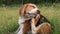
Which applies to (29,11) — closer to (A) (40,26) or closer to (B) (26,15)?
(B) (26,15)

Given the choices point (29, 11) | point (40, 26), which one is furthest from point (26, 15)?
point (40, 26)

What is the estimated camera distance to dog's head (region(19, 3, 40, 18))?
16.0ft

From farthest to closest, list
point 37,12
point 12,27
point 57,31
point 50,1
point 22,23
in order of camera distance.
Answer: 1. point 50,1
2. point 12,27
3. point 57,31
4. point 22,23
5. point 37,12

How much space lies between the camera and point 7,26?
23.9ft

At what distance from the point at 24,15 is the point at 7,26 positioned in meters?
2.27

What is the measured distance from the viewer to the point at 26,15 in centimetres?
504

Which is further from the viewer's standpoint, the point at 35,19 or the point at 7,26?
the point at 7,26

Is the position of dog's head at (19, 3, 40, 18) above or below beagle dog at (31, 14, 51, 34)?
above

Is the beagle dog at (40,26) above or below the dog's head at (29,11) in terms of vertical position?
below

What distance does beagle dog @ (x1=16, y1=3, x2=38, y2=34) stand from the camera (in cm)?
491

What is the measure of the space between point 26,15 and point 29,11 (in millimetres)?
116

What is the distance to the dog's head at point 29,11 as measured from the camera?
487 cm

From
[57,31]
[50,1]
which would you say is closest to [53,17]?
[57,31]

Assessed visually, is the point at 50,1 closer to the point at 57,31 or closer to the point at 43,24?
the point at 57,31
